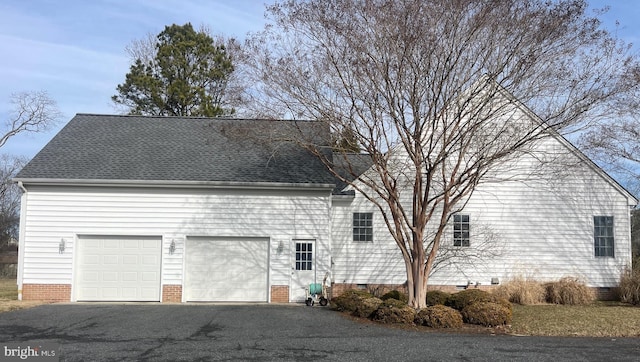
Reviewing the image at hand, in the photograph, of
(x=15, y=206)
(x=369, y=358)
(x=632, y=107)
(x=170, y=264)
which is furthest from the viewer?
(x=15, y=206)

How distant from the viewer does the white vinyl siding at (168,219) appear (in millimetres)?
17906

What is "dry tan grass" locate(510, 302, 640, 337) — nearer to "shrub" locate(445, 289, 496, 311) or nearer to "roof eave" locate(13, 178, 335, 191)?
"shrub" locate(445, 289, 496, 311)

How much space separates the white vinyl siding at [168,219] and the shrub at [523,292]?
5.78 metres

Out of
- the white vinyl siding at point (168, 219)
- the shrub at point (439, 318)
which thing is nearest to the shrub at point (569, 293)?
the shrub at point (439, 318)

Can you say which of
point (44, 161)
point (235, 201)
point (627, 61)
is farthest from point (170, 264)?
point (627, 61)

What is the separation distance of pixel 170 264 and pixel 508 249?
11338mm

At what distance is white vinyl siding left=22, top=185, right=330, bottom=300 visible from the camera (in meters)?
17.9

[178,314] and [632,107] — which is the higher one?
[632,107]

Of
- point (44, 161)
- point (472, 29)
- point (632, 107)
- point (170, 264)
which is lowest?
point (170, 264)

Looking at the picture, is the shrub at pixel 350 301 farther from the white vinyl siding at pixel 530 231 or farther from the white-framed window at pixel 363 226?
the white-framed window at pixel 363 226

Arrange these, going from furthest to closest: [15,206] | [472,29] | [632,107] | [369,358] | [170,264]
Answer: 1. [15,206]
2. [170,264]
3. [632,107]
4. [472,29]
5. [369,358]

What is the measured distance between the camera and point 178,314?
14703mm

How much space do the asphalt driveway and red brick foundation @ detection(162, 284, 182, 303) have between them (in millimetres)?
3052

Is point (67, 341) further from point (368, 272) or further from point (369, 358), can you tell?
point (368, 272)
